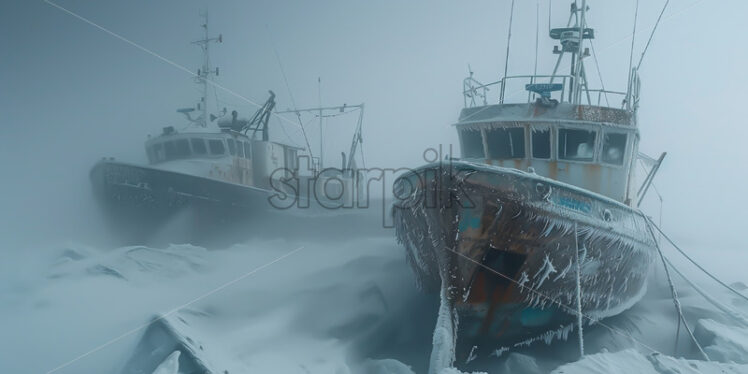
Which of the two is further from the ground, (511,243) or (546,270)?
(511,243)

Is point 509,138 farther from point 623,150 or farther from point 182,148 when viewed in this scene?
point 182,148

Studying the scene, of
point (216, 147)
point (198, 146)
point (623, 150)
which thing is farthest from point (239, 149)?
point (623, 150)

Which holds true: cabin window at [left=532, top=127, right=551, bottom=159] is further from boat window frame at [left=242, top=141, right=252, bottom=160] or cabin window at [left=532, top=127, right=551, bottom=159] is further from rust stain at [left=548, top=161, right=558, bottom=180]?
boat window frame at [left=242, top=141, right=252, bottom=160]

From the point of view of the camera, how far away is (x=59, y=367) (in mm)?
6703

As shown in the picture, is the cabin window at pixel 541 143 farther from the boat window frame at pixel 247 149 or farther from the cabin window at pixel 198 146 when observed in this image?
the cabin window at pixel 198 146

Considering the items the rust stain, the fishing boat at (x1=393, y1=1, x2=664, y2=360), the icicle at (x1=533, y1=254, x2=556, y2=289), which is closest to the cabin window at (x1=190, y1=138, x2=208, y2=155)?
the fishing boat at (x1=393, y1=1, x2=664, y2=360)

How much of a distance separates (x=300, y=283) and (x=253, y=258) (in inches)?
92.6

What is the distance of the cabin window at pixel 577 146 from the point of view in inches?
359

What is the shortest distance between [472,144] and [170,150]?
9909 millimetres

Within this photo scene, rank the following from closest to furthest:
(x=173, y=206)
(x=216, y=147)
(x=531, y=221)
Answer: (x=531, y=221)
(x=173, y=206)
(x=216, y=147)

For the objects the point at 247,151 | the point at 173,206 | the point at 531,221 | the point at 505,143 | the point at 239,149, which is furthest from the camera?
the point at 247,151

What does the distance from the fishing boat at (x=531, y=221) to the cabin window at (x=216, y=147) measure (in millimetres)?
7639

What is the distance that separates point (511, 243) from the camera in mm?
7355

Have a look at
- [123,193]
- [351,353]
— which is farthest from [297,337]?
[123,193]
